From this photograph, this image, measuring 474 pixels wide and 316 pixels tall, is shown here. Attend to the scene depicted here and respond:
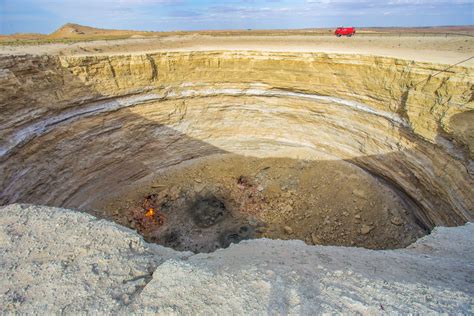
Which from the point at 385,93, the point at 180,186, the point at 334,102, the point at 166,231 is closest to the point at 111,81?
the point at 180,186

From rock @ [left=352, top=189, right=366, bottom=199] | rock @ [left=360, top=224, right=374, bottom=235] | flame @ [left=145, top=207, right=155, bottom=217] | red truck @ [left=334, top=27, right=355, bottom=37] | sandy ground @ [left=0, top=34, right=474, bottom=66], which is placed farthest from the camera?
red truck @ [left=334, top=27, right=355, bottom=37]

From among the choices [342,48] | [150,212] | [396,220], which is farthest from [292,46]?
[150,212]

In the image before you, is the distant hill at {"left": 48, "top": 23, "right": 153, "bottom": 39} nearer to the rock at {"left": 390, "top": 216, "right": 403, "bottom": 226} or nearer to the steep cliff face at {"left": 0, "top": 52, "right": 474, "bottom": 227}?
the steep cliff face at {"left": 0, "top": 52, "right": 474, "bottom": 227}

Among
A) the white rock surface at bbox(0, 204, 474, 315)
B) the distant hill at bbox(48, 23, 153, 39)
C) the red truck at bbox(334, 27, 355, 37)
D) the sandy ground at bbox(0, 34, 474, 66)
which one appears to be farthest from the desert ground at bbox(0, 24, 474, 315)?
the distant hill at bbox(48, 23, 153, 39)

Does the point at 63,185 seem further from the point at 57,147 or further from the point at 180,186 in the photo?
the point at 180,186

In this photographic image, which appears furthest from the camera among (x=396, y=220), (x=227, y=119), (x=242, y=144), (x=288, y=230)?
(x=242, y=144)

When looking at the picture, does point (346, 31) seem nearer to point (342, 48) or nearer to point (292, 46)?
point (292, 46)
